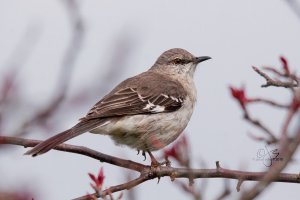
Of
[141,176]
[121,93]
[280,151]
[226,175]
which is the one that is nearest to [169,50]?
[121,93]

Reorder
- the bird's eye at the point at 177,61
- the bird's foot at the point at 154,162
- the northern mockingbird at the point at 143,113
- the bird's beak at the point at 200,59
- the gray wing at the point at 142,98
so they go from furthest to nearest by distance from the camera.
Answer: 1. the bird's eye at the point at 177,61
2. the bird's beak at the point at 200,59
3. the gray wing at the point at 142,98
4. the northern mockingbird at the point at 143,113
5. the bird's foot at the point at 154,162

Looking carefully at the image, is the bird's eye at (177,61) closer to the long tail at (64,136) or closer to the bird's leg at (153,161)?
the bird's leg at (153,161)

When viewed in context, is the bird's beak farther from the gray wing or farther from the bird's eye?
the gray wing

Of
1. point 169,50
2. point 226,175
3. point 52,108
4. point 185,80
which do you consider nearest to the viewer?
point 52,108

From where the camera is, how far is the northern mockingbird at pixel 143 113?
5.86 meters

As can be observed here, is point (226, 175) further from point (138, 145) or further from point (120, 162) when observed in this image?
point (138, 145)

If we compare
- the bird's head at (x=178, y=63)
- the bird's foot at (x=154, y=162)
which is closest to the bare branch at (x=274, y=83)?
the bird's foot at (x=154, y=162)

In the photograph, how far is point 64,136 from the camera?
4.98 m

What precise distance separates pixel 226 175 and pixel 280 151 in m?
2.31

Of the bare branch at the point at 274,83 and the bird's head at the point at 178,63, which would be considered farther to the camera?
the bird's head at the point at 178,63

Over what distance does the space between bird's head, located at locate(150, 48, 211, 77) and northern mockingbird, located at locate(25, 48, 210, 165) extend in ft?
0.58

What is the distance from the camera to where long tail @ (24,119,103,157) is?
437 centimetres

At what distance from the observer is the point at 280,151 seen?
1799mm

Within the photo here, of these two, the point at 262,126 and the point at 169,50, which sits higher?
the point at 262,126
